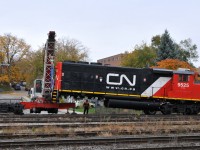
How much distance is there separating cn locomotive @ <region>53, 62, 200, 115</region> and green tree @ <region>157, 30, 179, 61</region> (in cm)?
2645

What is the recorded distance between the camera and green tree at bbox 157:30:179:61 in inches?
2048

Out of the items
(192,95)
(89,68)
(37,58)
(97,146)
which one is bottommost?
(97,146)

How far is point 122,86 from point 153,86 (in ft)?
8.06

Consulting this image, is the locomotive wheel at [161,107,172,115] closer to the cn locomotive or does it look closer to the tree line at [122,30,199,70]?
the cn locomotive

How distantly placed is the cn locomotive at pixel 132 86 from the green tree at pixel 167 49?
1041 inches

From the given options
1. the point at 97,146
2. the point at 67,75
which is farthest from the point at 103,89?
the point at 97,146

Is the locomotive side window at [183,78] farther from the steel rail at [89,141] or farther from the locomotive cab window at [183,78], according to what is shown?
the steel rail at [89,141]

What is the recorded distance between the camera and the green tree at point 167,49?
52031 mm

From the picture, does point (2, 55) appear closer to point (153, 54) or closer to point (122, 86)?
point (153, 54)

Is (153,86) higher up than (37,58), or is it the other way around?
(37,58)

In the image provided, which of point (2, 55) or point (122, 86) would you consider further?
point (2, 55)

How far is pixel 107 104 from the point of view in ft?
81.4

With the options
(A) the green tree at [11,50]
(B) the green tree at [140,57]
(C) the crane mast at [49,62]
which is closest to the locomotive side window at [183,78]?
(C) the crane mast at [49,62]

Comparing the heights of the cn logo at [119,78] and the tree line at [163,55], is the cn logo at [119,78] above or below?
below
